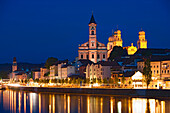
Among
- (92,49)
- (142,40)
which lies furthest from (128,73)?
(142,40)

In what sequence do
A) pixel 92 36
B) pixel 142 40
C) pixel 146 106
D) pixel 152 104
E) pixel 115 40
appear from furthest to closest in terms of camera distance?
1. pixel 115 40
2. pixel 142 40
3. pixel 92 36
4. pixel 152 104
5. pixel 146 106

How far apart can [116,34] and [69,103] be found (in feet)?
336

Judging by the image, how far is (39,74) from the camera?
154500 millimetres

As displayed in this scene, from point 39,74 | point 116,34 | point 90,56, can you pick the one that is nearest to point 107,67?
point 90,56

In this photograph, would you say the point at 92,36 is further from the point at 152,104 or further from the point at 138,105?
the point at 138,105

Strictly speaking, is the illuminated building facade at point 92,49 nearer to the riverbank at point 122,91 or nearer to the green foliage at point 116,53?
the green foliage at point 116,53

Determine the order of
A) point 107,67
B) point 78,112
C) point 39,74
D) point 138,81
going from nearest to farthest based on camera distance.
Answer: point 78,112 → point 138,81 → point 107,67 → point 39,74

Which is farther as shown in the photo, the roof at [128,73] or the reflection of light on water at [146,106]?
the roof at [128,73]

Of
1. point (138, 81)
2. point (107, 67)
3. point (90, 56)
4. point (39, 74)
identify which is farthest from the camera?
point (39, 74)

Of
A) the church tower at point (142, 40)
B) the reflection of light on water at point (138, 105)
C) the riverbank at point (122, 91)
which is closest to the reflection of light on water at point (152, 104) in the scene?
the reflection of light on water at point (138, 105)

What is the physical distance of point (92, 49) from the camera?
134m

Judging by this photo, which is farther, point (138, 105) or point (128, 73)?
point (128, 73)

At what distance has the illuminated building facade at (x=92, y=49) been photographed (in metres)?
134

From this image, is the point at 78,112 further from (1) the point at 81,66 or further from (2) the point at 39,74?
(2) the point at 39,74
